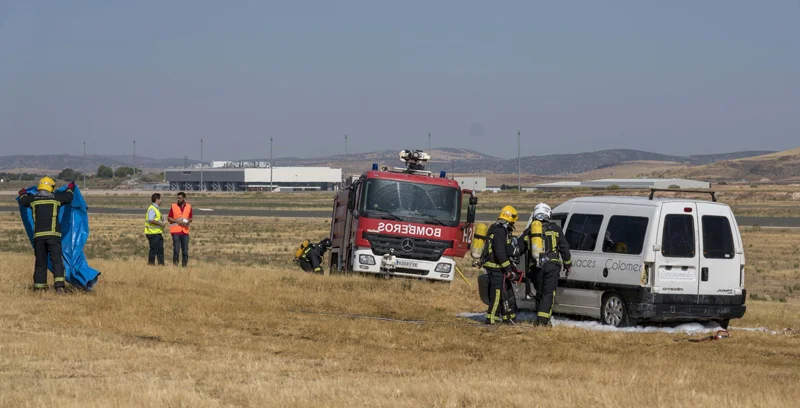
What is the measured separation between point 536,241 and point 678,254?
6.43ft

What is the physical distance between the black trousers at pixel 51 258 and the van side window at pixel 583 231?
808 centimetres

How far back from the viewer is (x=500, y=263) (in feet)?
51.8

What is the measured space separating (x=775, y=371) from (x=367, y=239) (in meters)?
12.0

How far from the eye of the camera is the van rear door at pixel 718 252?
15.2 metres

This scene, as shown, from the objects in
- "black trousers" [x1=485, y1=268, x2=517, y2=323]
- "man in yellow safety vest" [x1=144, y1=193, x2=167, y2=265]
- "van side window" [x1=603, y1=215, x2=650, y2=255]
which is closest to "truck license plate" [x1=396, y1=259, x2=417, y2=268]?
"man in yellow safety vest" [x1=144, y1=193, x2=167, y2=265]

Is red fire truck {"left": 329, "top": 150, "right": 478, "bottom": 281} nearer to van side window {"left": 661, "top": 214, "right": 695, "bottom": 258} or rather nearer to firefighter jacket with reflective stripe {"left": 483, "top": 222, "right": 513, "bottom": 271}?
firefighter jacket with reflective stripe {"left": 483, "top": 222, "right": 513, "bottom": 271}

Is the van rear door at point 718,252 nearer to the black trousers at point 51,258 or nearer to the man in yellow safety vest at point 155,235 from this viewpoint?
the black trousers at point 51,258

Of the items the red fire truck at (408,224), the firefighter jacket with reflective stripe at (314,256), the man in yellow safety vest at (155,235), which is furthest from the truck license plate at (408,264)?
the man in yellow safety vest at (155,235)

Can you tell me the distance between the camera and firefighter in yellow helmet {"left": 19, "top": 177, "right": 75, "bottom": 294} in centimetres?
1728

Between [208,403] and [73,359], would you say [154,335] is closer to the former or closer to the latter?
[73,359]

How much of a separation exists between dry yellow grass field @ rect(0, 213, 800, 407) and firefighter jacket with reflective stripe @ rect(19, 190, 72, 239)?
1008 mm

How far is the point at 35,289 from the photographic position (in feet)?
57.5

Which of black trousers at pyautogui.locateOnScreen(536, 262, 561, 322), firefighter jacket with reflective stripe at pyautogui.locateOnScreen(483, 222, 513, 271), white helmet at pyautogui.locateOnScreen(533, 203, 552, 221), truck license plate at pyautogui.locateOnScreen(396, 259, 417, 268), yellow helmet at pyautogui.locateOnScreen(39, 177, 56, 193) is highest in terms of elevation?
yellow helmet at pyautogui.locateOnScreen(39, 177, 56, 193)

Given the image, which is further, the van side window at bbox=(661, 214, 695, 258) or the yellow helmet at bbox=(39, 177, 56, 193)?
the yellow helmet at bbox=(39, 177, 56, 193)
